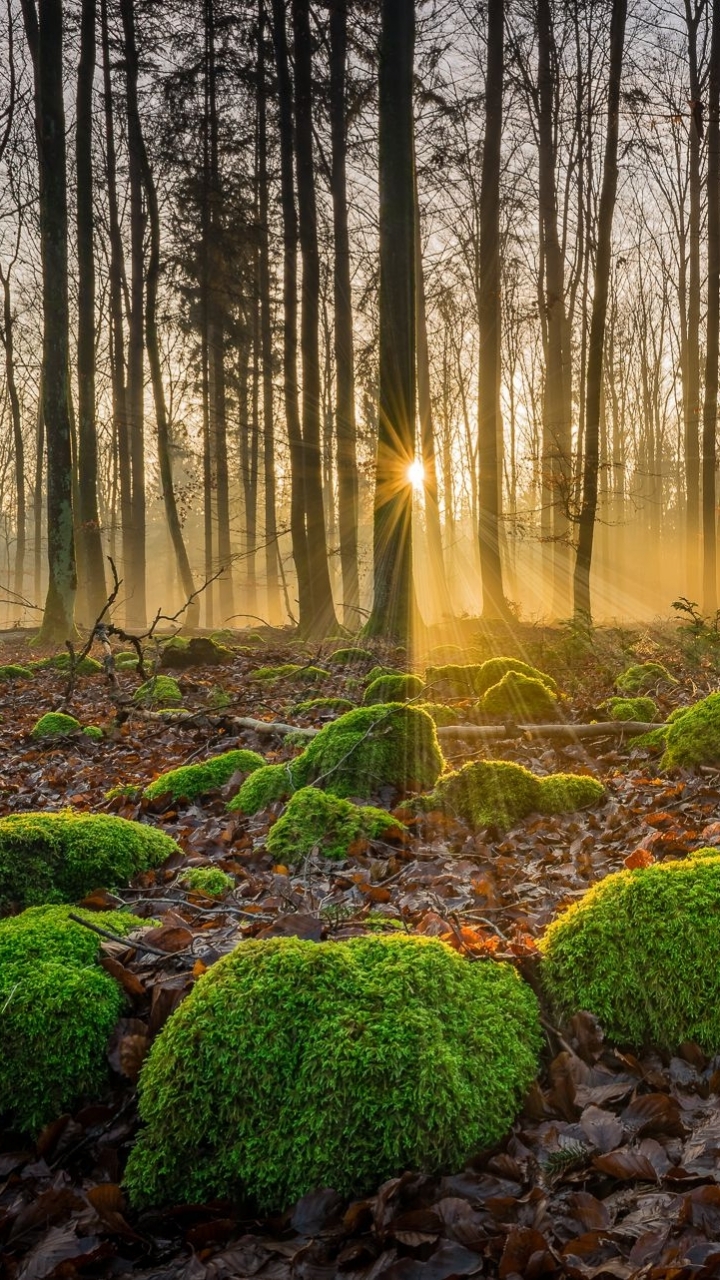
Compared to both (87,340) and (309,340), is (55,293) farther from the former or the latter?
(309,340)

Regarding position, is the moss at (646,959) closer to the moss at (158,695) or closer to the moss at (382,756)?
the moss at (382,756)

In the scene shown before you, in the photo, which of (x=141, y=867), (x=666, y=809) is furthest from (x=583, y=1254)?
(x=666, y=809)

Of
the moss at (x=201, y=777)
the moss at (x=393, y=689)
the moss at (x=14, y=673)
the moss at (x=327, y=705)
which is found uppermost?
the moss at (x=393, y=689)

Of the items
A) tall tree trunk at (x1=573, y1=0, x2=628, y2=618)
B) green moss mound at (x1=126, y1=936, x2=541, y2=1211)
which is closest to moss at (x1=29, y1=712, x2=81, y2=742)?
→ green moss mound at (x1=126, y1=936, x2=541, y2=1211)

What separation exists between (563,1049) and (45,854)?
245cm

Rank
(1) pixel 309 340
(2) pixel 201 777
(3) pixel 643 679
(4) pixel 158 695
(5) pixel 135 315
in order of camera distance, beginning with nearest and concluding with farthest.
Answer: (2) pixel 201 777 → (3) pixel 643 679 → (4) pixel 158 695 → (1) pixel 309 340 → (5) pixel 135 315

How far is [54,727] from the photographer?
24.9 ft

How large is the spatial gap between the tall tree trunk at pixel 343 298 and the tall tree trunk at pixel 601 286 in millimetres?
4844

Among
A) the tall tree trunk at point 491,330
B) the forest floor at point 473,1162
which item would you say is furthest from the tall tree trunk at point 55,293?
the forest floor at point 473,1162

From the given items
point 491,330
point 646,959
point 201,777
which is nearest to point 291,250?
point 491,330

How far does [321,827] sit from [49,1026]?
204 cm

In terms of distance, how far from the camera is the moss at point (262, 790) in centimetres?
504

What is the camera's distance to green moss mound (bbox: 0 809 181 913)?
347 centimetres

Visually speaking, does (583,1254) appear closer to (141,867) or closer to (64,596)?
(141,867)
